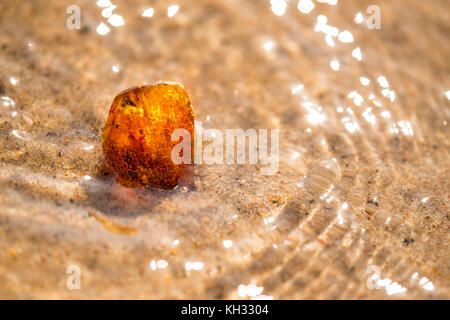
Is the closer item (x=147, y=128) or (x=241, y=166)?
(x=147, y=128)

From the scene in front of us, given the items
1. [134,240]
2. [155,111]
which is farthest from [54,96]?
[134,240]

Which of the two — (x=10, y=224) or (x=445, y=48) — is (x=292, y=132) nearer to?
(x=445, y=48)

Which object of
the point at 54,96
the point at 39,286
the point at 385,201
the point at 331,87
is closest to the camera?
the point at 39,286

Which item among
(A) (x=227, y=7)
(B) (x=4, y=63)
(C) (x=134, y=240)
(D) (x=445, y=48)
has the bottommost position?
(C) (x=134, y=240)
